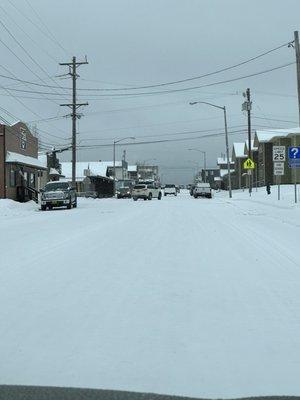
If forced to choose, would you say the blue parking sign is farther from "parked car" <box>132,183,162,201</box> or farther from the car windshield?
"parked car" <box>132,183,162,201</box>

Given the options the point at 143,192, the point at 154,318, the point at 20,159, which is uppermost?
the point at 20,159

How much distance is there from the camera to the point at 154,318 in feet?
24.5

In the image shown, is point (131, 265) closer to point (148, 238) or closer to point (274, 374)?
point (148, 238)

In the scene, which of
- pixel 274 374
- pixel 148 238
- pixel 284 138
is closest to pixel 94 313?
pixel 274 374

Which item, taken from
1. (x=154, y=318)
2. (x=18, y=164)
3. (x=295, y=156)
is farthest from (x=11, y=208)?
(x=154, y=318)

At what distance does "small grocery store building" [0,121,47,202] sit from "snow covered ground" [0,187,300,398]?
3230 centimetres

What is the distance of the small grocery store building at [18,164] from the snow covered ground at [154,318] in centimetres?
3230

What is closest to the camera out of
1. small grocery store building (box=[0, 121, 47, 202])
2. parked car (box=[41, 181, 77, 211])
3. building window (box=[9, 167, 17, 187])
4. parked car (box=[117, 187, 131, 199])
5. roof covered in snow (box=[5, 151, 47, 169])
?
parked car (box=[41, 181, 77, 211])

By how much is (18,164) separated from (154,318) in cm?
4214

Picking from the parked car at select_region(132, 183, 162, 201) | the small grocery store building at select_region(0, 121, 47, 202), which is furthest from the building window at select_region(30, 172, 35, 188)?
the parked car at select_region(132, 183, 162, 201)

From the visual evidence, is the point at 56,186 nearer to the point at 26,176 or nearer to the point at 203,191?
the point at 26,176

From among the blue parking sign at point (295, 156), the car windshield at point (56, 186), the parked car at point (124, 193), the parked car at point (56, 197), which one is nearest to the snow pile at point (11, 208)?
the parked car at point (56, 197)

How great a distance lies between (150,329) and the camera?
6945 mm

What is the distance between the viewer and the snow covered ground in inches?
214
